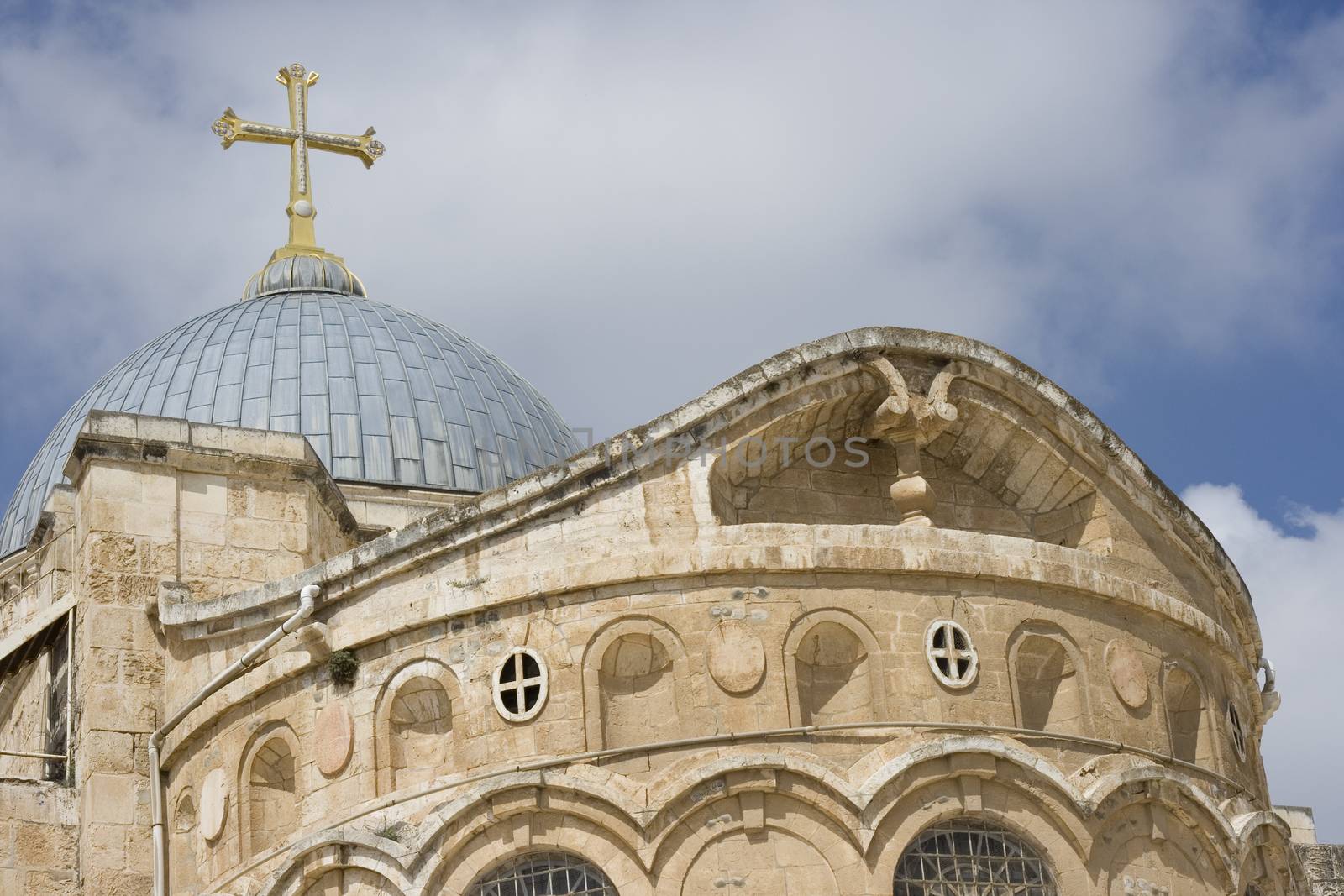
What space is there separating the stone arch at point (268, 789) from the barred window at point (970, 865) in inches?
215

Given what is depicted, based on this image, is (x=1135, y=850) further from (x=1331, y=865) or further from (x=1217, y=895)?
(x=1331, y=865)

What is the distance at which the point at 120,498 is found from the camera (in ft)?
78.9

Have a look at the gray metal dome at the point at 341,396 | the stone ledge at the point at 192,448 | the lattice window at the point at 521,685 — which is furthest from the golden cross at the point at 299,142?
the lattice window at the point at 521,685

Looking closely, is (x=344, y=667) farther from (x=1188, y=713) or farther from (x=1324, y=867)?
(x=1324, y=867)

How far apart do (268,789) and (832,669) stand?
203 inches

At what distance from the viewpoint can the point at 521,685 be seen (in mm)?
21000

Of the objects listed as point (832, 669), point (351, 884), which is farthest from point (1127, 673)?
point (351, 884)

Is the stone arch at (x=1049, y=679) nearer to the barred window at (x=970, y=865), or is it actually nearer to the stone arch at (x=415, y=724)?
the barred window at (x=970, y=865)

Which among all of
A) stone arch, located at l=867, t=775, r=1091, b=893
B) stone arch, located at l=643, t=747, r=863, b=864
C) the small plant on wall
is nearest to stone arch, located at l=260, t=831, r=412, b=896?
the small plant on wall

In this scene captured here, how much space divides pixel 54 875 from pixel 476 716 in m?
4.80

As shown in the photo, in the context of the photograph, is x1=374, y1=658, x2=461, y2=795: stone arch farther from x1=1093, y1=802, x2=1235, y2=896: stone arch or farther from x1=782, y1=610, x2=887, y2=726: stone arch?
x1=1093, y1=802, x2=1235, y2=896: stone arch

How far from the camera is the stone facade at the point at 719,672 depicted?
67.5 ft

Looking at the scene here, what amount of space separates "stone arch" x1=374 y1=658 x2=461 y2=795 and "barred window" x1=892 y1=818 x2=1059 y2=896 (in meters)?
4.01

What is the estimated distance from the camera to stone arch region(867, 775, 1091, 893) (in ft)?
67.5
